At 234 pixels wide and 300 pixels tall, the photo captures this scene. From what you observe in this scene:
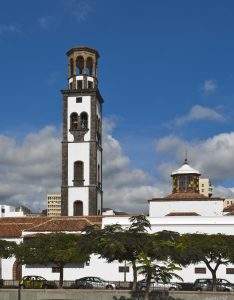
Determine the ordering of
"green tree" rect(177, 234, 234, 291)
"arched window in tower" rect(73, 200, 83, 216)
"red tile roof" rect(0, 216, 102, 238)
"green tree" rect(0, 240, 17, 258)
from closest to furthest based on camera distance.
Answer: "green tree" rect(177, 234, 234, 291) < "green tree" rect(0, 240, 17, 258) < "red tile roof" rect(0, 216, 102, 238) < "arched window in tower" rect(73, 200, 83, 216)

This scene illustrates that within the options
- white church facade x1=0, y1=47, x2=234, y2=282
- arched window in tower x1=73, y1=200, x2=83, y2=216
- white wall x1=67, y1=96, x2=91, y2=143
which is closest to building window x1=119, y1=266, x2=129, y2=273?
white church facade x1=0, y1=47, x2=234, y2=282

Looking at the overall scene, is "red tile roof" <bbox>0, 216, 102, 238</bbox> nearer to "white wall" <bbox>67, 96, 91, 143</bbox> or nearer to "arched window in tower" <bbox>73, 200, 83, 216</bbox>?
"arched window in tower" <bbox>73, 200, 83, 216</bbox>

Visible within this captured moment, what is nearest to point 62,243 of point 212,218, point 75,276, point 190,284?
point 75,276

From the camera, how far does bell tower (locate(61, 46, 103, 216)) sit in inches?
2712

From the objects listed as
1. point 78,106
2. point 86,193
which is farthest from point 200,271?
point 78,106

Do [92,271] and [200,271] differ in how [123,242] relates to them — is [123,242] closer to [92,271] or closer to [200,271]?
[200,271]

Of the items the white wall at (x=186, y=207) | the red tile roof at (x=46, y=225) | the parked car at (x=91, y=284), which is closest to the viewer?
the parked car at (x=91, y=284)

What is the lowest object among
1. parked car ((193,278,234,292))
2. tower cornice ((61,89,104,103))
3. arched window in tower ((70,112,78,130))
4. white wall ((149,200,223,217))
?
parked car ((193,278,234,292))

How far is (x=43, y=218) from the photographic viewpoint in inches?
2672

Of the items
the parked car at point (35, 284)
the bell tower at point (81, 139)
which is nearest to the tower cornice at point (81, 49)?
the bell tower at point (81, 139)

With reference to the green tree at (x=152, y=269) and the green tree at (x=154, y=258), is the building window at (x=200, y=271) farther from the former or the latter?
the green tree at (x=152, y=269)

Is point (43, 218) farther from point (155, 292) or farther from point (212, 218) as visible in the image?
point (155, 292)

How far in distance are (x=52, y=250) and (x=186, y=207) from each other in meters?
21.2

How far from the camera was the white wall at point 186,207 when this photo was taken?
67.3 metres
